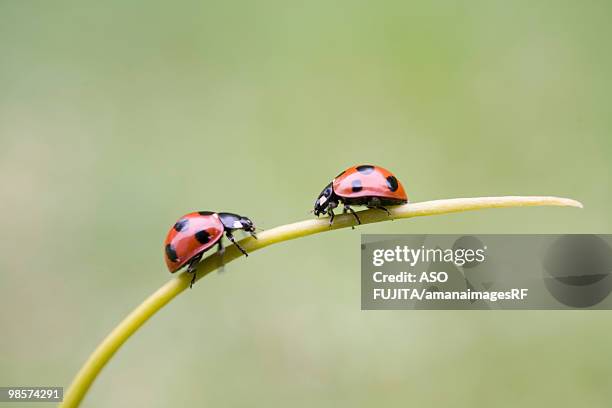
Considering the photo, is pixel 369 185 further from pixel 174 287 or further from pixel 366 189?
pixel 174 287

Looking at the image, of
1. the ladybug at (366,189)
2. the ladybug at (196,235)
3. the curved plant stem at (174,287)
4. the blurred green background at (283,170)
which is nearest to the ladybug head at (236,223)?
the ladybug at (196,235)

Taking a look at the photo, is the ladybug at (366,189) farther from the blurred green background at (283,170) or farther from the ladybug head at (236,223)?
the blurred green background at (283,170)

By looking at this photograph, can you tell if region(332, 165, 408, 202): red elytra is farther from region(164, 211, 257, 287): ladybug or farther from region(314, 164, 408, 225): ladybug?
region(164, 211, 257, 287): ladybug

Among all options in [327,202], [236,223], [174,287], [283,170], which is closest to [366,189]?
[327,202]

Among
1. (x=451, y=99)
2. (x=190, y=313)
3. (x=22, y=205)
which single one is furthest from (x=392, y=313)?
(x=22, y=205)

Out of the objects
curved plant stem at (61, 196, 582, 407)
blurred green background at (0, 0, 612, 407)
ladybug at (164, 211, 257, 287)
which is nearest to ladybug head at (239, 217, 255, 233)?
ladybug at (164, 211, 257, 287)
